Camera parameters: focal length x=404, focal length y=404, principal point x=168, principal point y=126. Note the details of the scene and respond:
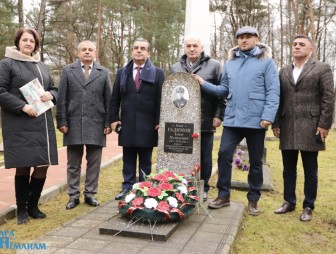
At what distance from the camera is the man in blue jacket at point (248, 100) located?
4.50 meters

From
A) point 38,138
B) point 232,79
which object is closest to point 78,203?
point 38,138

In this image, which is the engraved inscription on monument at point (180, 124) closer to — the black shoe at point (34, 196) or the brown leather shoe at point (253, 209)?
the brown leather shoe at point (253, 209)

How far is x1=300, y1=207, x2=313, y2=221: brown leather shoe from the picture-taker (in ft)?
15.3

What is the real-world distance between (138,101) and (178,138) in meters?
0.69

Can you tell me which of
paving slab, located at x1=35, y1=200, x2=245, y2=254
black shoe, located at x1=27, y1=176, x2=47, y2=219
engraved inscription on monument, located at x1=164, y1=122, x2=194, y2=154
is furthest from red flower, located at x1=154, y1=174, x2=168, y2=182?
black shoe, located at x1=27, y1=176, x2=47, y2=219

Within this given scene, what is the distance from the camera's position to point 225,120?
470cm

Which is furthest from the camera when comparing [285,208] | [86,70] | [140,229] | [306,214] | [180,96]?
[86,70]

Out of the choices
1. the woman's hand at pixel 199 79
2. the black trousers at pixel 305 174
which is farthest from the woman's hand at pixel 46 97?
the black trousers at pixel 305 174

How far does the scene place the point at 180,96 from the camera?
482 cm

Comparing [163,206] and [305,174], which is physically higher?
[305,174]

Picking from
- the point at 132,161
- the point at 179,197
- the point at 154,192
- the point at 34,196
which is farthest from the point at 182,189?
the point at 34,196

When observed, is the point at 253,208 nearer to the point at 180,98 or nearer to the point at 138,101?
the point at 180,98

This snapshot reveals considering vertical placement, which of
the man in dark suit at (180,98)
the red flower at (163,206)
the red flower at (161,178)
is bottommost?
the red flower at (163,206)

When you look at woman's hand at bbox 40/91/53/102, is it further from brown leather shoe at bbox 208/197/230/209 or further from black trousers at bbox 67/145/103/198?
brown leather shoe at bbox 208/197/230/209
